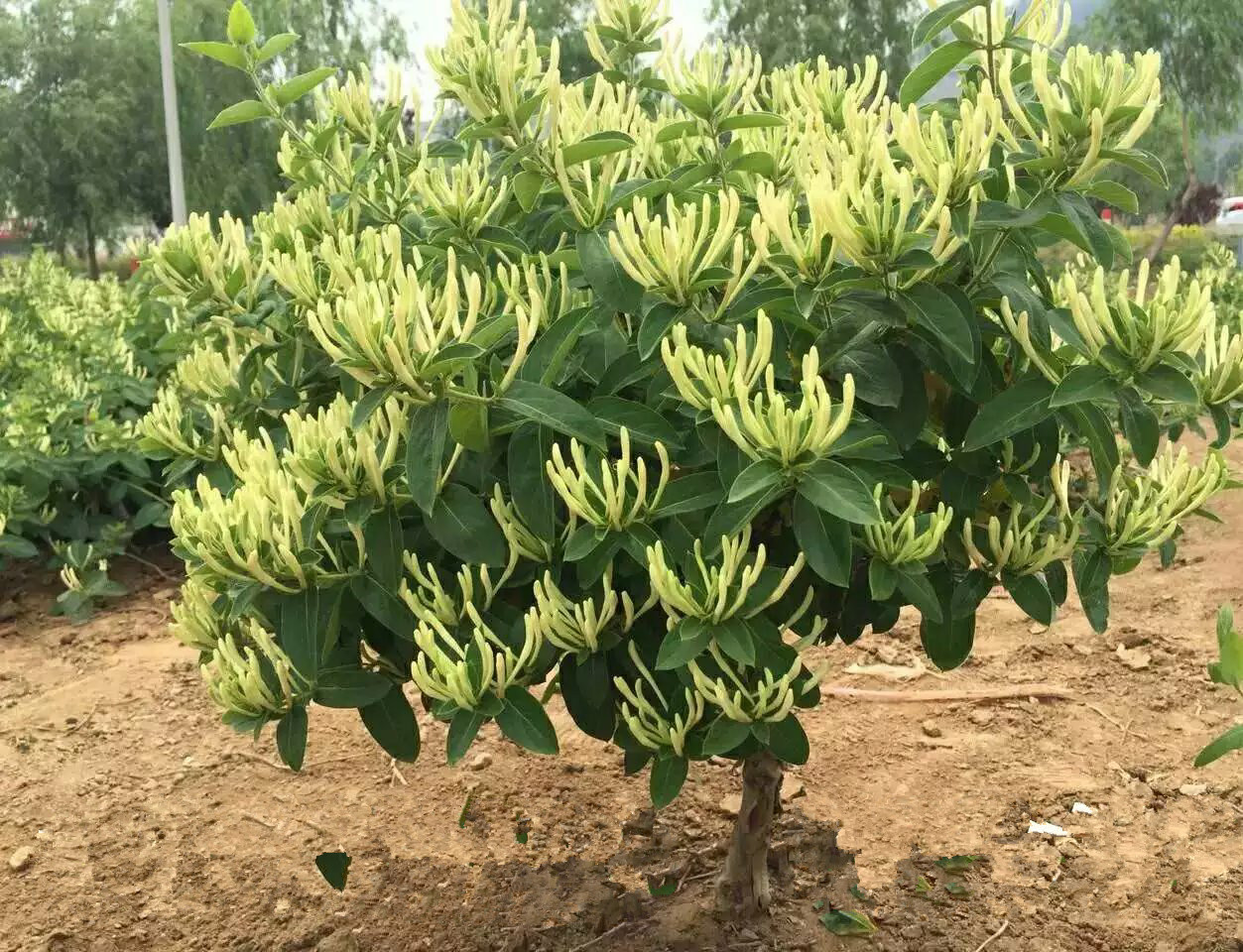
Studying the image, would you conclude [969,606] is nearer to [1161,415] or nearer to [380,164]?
[1161,415]

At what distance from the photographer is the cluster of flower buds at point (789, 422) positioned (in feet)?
4.13

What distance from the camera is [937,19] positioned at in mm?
1570

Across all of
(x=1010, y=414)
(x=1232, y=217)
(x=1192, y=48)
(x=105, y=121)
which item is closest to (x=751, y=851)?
(x=1010, y=414)

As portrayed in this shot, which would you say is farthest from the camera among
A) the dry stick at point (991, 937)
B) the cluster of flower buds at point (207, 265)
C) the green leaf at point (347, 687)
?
the dry stick at point (991, 937)

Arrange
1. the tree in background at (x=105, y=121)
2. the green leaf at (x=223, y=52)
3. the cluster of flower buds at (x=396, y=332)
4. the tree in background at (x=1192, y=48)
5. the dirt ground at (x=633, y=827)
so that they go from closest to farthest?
the cluster of flower buds at (x=396, y=332) → the green leaf at (x=223, y=52) → the dirt ground at (x=633, y=827) → the tree in background at (x=1192, y=48) → the tree in background at (x=105, y=121)

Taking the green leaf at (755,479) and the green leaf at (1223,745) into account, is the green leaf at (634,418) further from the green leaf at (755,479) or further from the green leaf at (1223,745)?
the green leaf at (1223,745)

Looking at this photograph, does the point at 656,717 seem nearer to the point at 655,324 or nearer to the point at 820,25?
the point at 655,324

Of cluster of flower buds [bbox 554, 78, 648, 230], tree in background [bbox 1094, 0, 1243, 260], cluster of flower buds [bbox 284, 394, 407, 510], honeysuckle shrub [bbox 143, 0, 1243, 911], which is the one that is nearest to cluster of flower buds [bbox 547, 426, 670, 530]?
honeysuckle shrub [bbox 143, 0, 1243, 911]

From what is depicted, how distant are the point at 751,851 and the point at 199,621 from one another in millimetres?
1184

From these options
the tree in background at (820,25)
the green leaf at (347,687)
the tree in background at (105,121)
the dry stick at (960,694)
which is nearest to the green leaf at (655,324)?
the green leaf at (347,687)

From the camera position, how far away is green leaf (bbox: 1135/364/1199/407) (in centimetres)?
136

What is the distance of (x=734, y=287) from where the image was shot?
1.47 meters

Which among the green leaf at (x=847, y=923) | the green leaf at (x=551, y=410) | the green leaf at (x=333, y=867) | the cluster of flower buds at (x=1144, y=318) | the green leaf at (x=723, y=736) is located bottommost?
the green leaf at (x=847, y=923)

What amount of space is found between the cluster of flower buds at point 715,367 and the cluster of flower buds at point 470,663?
0.39m
